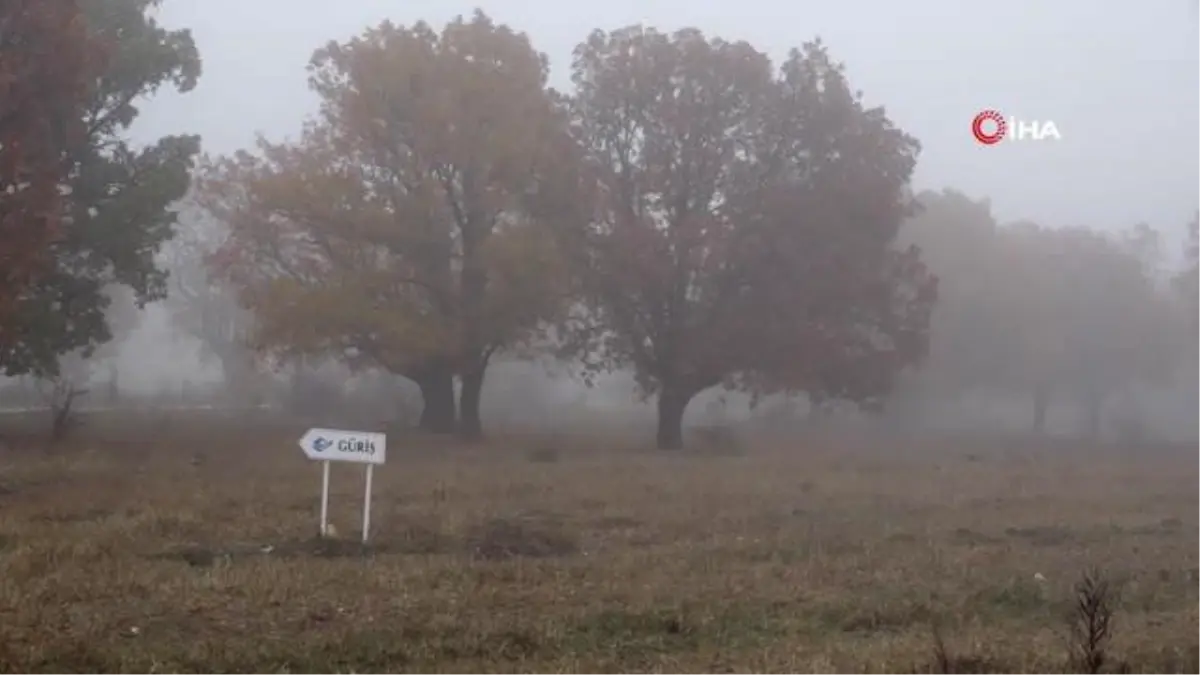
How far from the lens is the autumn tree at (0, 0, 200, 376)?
31.1 m

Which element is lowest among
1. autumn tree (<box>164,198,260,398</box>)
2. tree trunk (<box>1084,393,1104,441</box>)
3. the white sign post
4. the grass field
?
the grass field

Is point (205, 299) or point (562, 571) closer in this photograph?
point (562, 571)

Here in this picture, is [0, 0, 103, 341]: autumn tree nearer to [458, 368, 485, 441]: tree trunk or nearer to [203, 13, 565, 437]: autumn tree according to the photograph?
[203, 13, 565, 437]: autumn tree

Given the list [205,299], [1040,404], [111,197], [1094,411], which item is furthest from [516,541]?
[205,299]

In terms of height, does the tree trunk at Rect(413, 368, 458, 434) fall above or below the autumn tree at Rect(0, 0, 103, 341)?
below

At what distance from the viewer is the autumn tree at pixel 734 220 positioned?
3556cm

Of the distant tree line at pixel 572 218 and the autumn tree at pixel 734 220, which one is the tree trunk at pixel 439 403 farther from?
the autumn tree at pixel 734 220

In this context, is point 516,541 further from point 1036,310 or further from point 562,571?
point 1036,310

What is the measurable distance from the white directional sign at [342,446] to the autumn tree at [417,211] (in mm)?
20191

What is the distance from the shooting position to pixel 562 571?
1312 cm

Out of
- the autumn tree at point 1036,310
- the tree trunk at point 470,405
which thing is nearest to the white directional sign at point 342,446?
the tree trunk at point 470,405

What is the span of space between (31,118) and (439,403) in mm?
16223

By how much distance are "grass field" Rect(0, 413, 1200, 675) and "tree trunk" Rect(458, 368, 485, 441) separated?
1212 cm

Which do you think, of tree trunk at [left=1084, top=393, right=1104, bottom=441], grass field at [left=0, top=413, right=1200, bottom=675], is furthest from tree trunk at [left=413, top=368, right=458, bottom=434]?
tree trunk at [left=1084, top=393, right=1104, bottom=441]
